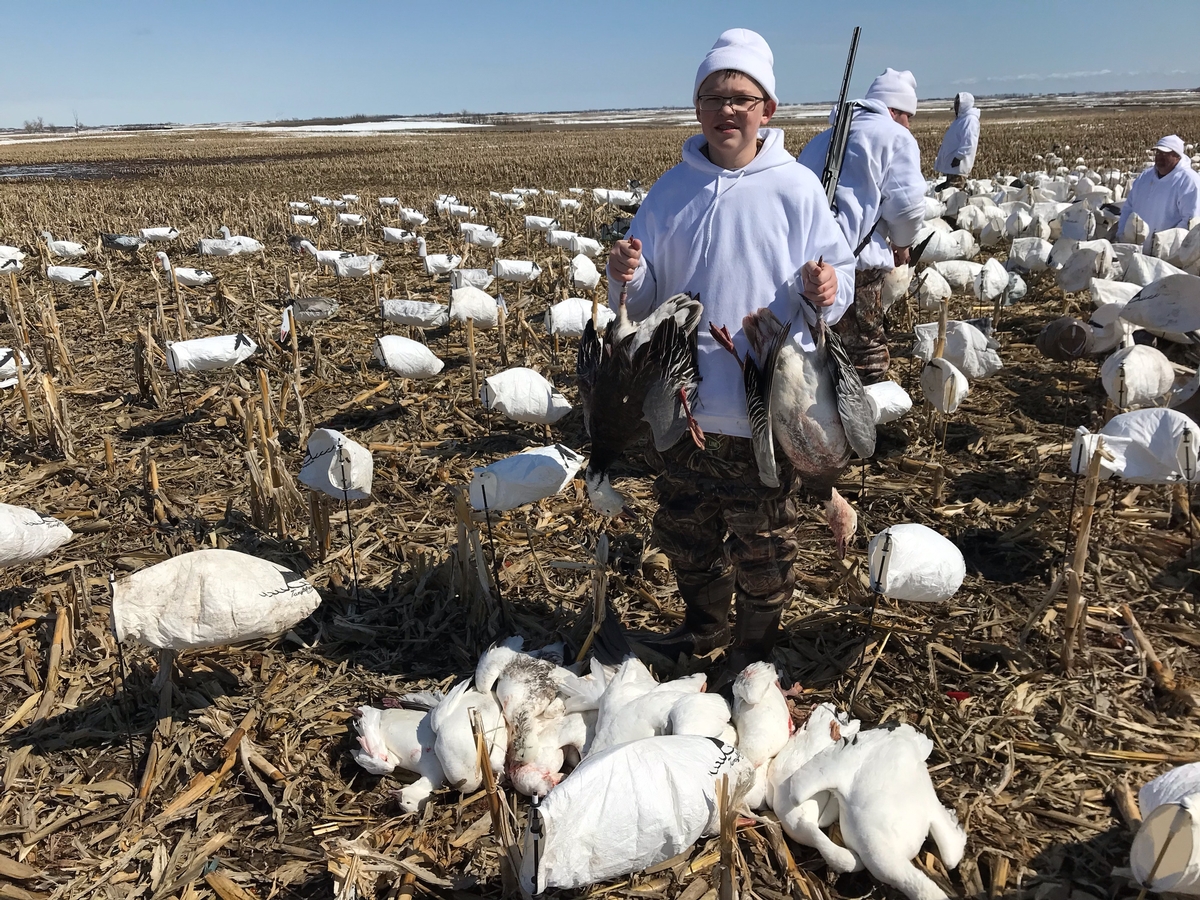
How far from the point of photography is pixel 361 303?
8.64 metres

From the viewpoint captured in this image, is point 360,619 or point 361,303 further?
point 361,303

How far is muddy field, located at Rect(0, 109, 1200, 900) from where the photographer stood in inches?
91.5

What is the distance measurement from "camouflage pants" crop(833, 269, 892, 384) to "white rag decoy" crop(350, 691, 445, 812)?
3.08 metres

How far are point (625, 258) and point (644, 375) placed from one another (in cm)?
35

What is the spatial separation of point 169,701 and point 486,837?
4.13 feet

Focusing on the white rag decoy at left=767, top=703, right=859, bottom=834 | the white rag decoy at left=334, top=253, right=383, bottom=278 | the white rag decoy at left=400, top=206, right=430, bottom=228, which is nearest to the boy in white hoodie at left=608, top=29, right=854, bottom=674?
the white rag decoy at left=767, top=703, right=859, bottom=834

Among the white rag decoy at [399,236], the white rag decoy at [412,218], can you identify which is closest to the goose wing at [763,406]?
the white rag decoy at [399,236]

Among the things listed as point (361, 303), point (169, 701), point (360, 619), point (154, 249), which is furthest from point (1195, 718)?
point (154, 249)

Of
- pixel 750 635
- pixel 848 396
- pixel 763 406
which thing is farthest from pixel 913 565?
pixel 763 406

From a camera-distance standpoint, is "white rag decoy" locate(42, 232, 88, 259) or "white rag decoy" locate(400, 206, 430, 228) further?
"white rag decoy" locate(400, 206, 430, 228)

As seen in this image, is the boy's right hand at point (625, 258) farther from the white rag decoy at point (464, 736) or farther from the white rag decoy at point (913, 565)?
the white rag decoy at point (464, 736)

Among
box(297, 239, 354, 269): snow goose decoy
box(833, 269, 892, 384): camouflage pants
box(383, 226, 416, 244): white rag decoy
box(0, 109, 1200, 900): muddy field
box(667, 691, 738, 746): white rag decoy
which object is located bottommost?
box(0, 109, 1200, 900): muddy field

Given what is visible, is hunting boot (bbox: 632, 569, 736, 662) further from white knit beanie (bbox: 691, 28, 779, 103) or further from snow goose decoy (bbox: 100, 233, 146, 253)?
snow goose decoy (bbox: 100, 233, 146, 253)

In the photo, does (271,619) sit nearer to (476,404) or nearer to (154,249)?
(476,404)
